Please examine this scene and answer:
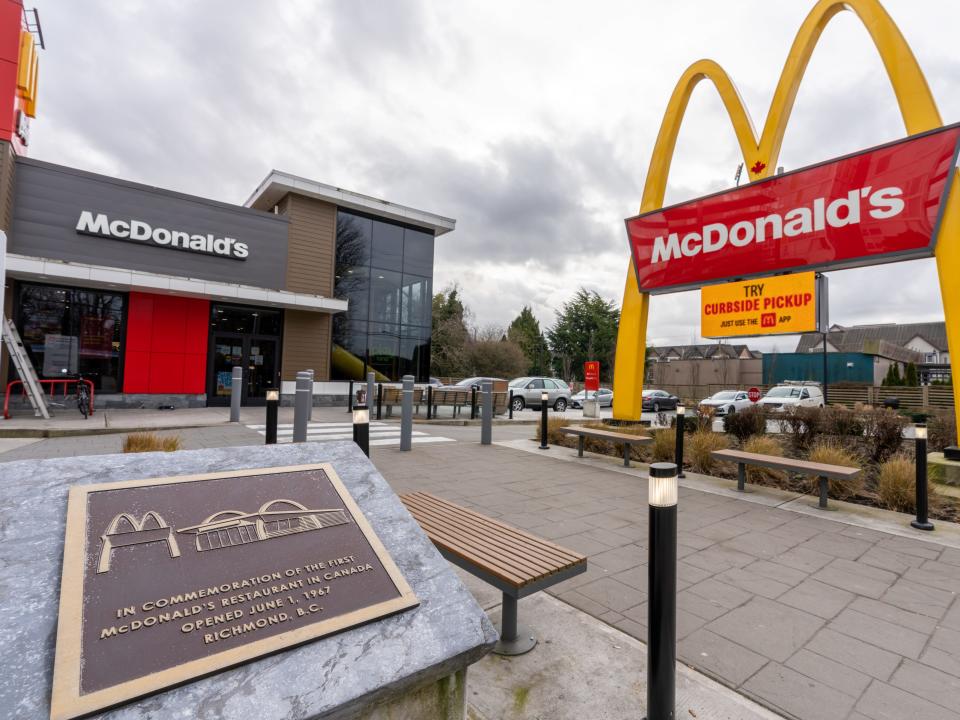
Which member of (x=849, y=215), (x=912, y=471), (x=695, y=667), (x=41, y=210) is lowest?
(x=695, y=667)

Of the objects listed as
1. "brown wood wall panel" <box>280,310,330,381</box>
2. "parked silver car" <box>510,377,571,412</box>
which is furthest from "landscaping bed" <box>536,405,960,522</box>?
"parked silver car" <box>510,377,571,412</box>

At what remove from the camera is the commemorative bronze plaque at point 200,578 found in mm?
1447

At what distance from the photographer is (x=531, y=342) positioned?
58000 millimetres

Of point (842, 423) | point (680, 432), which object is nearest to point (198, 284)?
point (680, 432)

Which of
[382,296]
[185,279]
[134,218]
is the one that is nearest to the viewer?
[185,279]

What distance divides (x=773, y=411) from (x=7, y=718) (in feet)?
37.1

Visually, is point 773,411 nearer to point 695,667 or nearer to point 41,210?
point 695,667

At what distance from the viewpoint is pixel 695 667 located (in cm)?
258

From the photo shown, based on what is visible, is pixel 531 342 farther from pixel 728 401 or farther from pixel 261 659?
pixel 261 659

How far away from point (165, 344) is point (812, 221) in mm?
16895

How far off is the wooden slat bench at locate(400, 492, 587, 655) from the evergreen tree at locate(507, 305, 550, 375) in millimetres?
39228

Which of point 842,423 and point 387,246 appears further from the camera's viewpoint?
point 387,246

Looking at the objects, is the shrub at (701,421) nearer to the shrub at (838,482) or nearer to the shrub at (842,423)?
the shrub at (842,423)

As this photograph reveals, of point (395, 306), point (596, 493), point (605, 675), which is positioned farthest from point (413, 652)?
point (395, 306)
